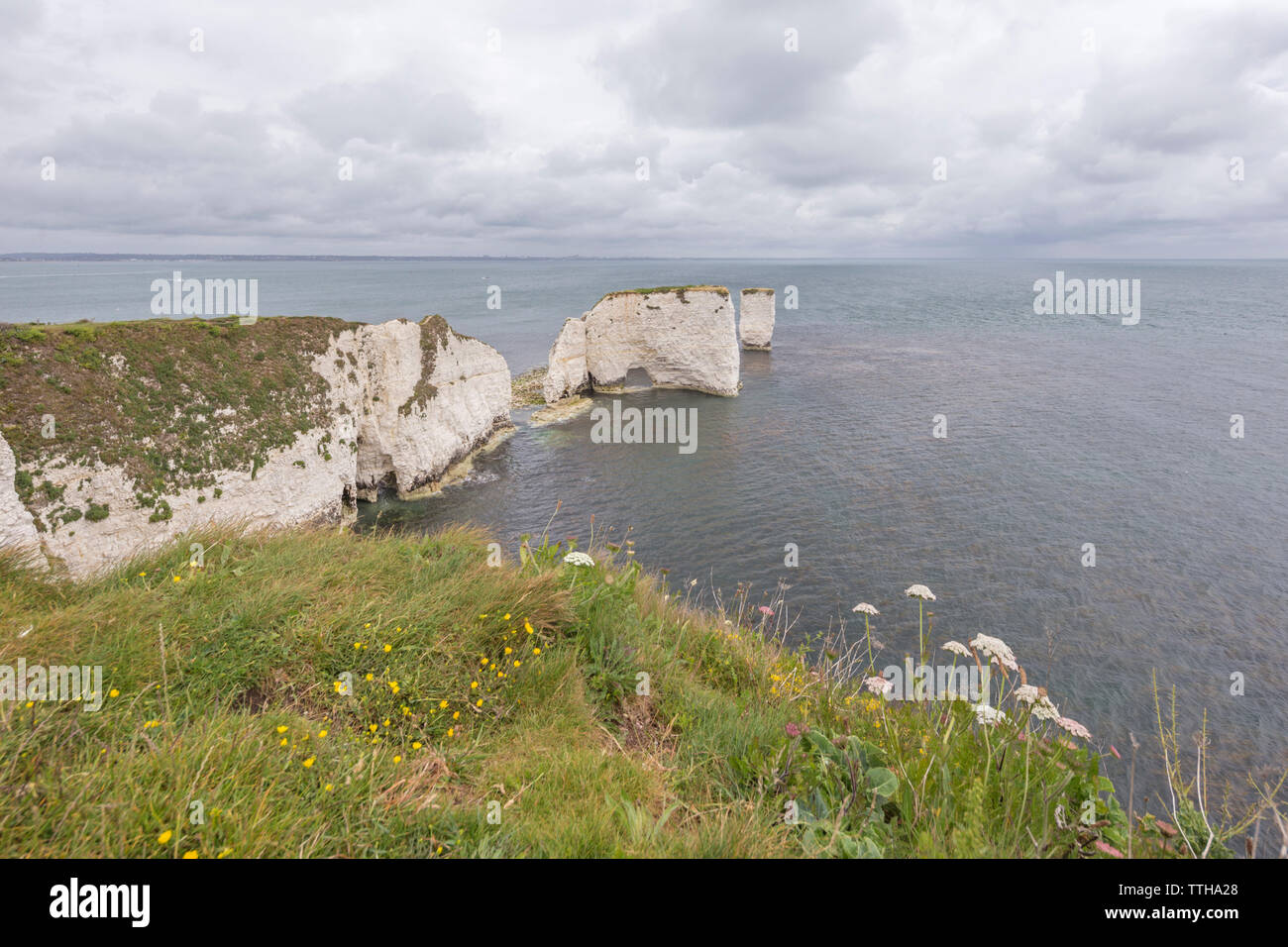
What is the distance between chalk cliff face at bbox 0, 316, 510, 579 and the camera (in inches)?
516

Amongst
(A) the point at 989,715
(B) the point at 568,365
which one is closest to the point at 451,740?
(A) the point at 989,715

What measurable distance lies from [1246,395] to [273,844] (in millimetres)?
53468

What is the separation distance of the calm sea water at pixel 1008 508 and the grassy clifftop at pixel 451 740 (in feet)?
29.7

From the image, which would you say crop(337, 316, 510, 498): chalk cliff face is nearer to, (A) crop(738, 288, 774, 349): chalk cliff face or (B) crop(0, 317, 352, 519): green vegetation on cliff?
(B) crop(0, 317, 352, 519): green vegetation on cliff

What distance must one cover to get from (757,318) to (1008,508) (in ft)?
125

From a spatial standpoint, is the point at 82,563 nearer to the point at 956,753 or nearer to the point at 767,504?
the point at 956,753

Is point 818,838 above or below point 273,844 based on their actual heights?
below

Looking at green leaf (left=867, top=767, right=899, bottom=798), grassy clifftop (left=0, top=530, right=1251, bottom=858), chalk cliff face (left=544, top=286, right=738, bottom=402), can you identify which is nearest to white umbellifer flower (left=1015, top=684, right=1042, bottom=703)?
grassy clifftop (left=0, top=530, right=1251, bottom=858)

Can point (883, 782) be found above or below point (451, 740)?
below

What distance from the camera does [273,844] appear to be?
2.80m

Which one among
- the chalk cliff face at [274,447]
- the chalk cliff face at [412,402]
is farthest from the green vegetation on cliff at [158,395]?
the chalk cliff face at [412,402]

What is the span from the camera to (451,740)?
4508 millimetres

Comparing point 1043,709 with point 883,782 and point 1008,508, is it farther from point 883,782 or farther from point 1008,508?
point 1008,508
